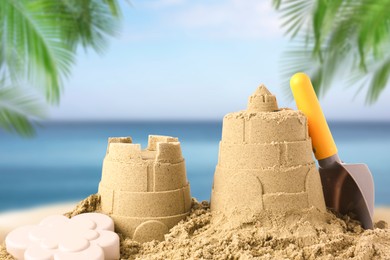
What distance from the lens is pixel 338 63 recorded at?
4.86 m

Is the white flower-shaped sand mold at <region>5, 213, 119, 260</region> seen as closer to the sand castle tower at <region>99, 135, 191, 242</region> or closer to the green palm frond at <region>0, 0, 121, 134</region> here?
the sand castle tower at <region>99, 135, 191, 242</region>

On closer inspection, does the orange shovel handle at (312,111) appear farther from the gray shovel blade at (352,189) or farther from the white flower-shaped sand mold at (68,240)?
the white flower-shaped sand mold at (68,240)

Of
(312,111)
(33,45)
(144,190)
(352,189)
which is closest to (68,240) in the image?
(144,190)

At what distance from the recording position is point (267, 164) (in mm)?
1985

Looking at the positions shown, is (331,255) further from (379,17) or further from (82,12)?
(82,12)

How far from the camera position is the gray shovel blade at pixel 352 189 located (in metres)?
2.26

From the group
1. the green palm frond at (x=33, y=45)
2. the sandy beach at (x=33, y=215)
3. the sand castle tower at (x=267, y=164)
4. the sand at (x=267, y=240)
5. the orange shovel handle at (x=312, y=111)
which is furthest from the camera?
the green palm frond at (x=33, y=45)

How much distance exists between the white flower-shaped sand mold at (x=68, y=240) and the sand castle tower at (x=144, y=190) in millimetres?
94

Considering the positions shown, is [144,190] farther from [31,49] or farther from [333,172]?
[31,49]

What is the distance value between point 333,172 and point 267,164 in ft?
1.58

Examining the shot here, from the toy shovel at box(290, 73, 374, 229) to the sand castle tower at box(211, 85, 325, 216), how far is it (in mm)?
128

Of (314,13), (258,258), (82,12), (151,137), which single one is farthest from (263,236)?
(82,12)

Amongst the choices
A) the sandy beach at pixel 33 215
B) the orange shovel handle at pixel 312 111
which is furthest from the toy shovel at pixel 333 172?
the sandy beach at pixel 33 215

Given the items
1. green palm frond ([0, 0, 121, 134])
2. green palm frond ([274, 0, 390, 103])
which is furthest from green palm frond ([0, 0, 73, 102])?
green palm frond ([274, 0, 390, 103])
